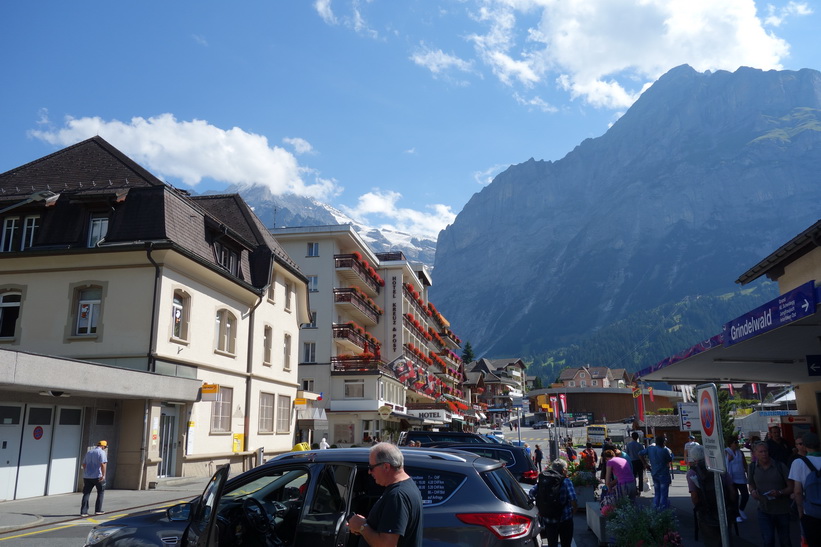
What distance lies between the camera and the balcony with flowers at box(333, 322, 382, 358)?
44281 mm

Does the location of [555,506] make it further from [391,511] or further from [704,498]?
[391,511]

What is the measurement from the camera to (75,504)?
53.4 feet

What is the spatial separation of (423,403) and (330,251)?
23536 millimetres

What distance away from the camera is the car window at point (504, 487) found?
6125mm

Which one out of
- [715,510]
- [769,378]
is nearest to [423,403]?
[769,378]

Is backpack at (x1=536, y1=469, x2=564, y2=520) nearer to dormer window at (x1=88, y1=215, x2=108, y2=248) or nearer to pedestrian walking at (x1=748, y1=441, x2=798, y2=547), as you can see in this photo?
pedestrian walking at (x1=748, y1=441, x2=798, y2=547)

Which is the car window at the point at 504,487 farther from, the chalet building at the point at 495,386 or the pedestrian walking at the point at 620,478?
the chalet building at the point at 495,386

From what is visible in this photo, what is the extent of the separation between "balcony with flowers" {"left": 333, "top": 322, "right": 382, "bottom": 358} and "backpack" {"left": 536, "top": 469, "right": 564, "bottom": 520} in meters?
35.6

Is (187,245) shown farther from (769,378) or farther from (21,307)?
(769,378)

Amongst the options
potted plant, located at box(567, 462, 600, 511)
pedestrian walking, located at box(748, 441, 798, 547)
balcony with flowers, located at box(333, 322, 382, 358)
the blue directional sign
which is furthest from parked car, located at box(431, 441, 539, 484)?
balcony with flowers, located at box(333, 322, 382, 358)

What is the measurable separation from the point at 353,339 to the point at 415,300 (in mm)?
19121

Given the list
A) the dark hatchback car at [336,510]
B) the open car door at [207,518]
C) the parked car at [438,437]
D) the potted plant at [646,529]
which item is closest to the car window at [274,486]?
the dark hatchback car at [336,510]

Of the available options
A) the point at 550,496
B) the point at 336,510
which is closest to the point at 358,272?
the point at 550,496

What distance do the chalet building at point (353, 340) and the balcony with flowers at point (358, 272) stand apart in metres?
0.07
